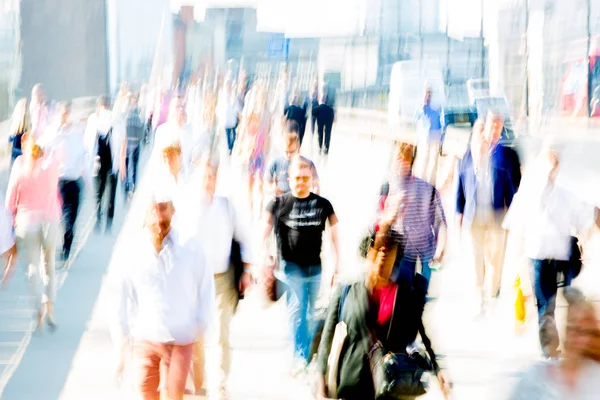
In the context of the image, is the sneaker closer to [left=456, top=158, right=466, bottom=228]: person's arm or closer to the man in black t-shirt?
the man in black t-shirt

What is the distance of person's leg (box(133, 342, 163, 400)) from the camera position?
5324 millimetres

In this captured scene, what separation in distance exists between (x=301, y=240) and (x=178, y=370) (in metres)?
1.74

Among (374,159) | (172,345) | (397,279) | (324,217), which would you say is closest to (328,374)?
(397,279)

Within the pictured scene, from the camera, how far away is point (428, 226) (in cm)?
767

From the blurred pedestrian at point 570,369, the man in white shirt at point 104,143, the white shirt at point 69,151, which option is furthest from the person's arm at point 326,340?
the man in white shirt at point 104,143

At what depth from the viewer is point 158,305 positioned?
532cm

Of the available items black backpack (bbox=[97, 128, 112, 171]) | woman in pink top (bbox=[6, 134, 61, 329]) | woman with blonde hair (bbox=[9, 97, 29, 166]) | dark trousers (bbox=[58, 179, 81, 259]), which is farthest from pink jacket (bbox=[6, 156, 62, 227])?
black backpack (bbox=[97, 128, 112, 171])

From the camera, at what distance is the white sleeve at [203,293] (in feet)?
17.8

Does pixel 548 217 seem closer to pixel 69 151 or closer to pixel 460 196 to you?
pixel 460 196

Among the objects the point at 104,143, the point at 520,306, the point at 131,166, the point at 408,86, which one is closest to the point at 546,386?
the point at 520,306

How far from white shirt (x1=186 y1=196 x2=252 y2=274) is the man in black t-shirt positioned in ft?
1.05

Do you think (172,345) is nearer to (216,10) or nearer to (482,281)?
(482,281)

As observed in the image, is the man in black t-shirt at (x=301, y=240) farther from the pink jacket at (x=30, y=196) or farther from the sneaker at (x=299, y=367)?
the pink jacket at (x=30, y=196)

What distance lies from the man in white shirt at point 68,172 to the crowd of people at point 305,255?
1 cm
